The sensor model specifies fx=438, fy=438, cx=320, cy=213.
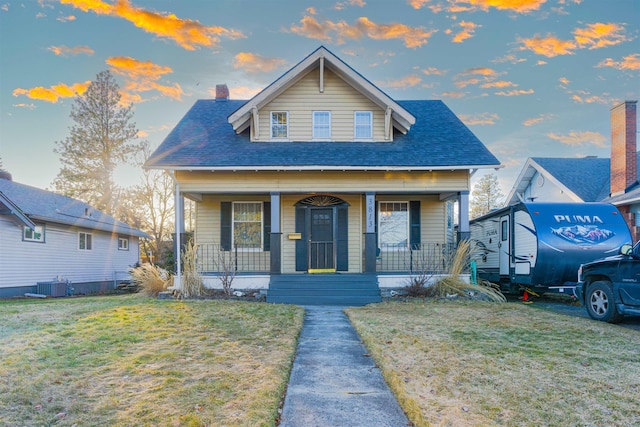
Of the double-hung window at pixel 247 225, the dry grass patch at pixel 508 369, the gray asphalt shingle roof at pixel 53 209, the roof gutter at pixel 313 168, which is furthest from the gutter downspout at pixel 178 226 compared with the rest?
the gray asphalt shingle roof at pixel 53 209

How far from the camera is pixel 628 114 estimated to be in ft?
55.2

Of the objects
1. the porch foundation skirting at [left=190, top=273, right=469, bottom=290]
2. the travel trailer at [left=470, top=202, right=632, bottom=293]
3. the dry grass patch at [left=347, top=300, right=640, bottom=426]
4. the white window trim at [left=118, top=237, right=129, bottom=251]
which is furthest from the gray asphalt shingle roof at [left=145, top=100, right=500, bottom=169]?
the white window trim at [left=118, top=237, right=129, bottom=251]

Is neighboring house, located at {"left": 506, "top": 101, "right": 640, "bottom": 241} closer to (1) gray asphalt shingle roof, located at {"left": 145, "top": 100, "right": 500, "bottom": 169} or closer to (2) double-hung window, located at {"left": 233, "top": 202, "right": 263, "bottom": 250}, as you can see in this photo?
(1) gray asphalt shingle roof, located at {"left": 145, "top": 100, "right": 500, "bottom": 169}

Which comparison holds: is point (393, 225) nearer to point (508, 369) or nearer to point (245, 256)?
point (245, 256)

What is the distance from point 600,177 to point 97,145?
29633 mm

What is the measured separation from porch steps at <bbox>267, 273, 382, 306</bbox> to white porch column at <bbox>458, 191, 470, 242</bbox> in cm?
301

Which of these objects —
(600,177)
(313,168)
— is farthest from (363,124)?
(600,177)

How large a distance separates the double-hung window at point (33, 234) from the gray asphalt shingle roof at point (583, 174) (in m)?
22.3

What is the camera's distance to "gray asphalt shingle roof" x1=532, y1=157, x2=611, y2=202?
1902cm

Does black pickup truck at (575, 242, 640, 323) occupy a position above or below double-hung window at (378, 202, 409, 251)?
below

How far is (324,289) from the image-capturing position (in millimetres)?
12117

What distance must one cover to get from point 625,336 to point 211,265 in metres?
11.3

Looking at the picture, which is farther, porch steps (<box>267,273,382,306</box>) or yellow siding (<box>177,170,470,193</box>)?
yellow siding (<box>177,170,470,193</box>)

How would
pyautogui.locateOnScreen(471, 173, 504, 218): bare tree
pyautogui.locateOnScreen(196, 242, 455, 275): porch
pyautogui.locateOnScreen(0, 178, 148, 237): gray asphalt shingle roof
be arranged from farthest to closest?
pyautogui.locateOnScreen(471, 173, 504, 218): bare tree < pyautogui.locateOnScreen(0, 178, 148, 237): gray asphalt shingle roof < pyautogui.locateOnScreen(196, 242, 455, 275): porch
